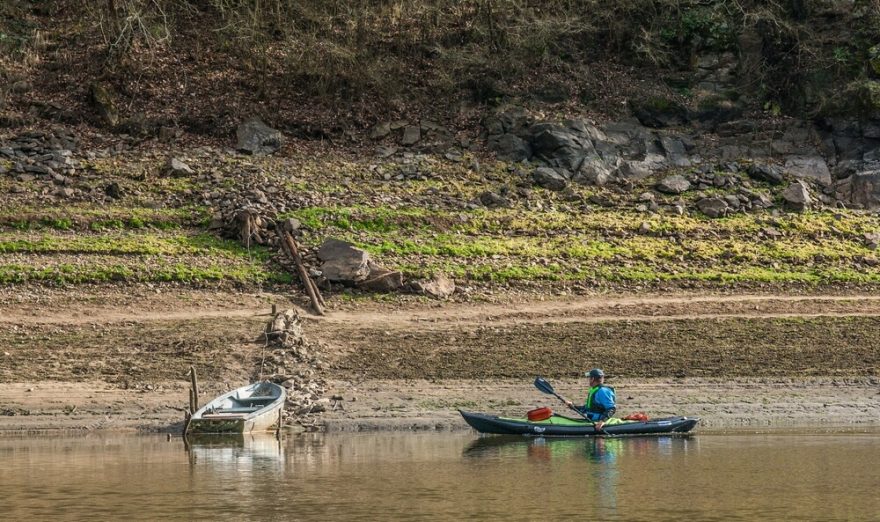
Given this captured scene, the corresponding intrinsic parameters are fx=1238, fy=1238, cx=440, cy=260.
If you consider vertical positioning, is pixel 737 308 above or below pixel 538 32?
below

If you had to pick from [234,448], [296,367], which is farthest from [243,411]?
[296,367]

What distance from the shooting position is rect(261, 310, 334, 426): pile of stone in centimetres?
2195

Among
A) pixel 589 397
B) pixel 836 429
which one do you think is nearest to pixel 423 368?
pixel 589 397

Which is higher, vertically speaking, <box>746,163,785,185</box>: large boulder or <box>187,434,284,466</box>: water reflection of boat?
<box>746,163,785,185</box>: large boulder

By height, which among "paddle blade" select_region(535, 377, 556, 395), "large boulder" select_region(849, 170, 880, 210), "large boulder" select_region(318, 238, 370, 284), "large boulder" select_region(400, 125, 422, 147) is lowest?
"paddle blade" select_region(535, 377, 556, 395)

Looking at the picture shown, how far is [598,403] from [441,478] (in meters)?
4.71

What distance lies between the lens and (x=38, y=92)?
34.7 m

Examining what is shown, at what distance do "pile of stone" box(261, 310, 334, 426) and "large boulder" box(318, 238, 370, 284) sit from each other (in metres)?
2.25

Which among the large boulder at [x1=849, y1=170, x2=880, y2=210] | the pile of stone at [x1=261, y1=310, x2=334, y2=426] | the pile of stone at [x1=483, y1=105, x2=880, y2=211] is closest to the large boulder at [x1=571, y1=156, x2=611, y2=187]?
the pile of stone at [x1=483, y1=105, x2=880, y2=211]

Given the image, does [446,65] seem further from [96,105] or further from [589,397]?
[589,397]

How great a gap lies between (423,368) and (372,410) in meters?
2.15

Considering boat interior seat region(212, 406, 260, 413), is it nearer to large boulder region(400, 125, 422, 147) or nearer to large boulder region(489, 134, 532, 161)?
large boulder region(400, 125, 422, 147)

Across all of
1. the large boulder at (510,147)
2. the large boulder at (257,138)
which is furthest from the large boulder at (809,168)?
the large boulder at (257,138)

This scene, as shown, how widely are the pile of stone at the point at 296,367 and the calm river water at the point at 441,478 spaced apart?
3.74 ft
